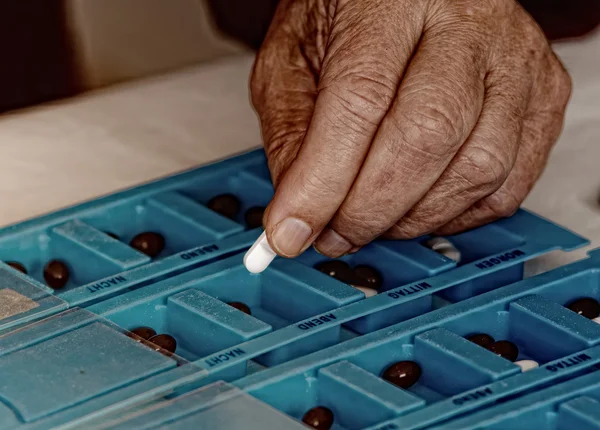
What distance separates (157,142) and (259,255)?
412mm

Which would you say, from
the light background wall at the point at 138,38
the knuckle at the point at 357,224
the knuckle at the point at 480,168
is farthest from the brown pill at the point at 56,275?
the light background wall at the point at 138,38

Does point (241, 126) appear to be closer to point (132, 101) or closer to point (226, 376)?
point (132, 101)

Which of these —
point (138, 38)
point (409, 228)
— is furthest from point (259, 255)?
point (138, 38)

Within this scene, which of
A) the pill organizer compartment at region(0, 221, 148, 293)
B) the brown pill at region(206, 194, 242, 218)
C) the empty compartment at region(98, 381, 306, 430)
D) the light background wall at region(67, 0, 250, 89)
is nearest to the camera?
the empty compartment at region(98, 381, 306, 430)

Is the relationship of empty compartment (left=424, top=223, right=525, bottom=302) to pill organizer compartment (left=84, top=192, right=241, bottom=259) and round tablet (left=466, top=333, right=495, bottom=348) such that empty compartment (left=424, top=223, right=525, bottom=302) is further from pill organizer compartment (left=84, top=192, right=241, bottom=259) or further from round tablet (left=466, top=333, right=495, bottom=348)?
pill organizer compartment (left=84, top=192, right=241, bottom=259)

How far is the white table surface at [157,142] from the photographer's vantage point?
3.67 ft

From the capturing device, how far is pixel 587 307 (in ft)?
2.89

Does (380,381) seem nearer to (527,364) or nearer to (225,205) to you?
(527,364)

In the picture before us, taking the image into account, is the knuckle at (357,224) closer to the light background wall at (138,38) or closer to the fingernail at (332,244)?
the fingernail at (332,244)

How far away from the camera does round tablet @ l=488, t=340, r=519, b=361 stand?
0.83m

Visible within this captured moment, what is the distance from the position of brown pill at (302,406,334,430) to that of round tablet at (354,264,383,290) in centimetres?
19

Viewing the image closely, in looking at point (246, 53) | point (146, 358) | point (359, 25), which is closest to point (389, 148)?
point (359, 25)

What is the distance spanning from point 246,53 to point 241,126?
0.80ft

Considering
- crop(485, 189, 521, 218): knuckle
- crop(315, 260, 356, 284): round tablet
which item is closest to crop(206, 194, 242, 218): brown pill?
crop(315, 260, 356, 284): round tablet
